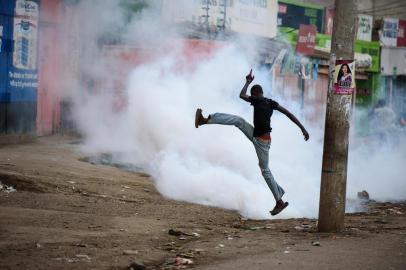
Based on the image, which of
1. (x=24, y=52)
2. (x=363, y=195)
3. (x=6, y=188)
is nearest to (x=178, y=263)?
(x=6, y=188)

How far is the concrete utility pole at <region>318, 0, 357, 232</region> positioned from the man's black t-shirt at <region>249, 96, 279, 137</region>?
3.66 ft

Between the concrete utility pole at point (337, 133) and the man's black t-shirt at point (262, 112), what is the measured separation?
3.66 ft

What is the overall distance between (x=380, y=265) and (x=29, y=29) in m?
10.6

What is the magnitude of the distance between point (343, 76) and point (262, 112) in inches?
51.7

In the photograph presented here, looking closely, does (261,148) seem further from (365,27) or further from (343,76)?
(365,27)

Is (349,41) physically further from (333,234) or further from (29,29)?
(29,29)

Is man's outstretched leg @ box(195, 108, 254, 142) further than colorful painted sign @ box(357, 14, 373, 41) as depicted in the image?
No

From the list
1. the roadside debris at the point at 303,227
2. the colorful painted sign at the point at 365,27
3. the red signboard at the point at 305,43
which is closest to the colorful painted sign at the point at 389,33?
the colorful painted sign at the point at 365,27

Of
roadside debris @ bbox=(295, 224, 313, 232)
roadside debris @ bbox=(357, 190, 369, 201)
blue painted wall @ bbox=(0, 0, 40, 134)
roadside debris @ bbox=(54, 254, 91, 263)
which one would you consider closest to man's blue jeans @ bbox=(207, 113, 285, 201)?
roadside debris @ bbox=(295, 224, 313, 232)

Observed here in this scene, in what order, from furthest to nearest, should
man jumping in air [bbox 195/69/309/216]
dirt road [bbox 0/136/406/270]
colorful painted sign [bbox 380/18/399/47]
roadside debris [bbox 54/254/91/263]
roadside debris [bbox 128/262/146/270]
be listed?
colorful painted sign [bbox 380/18/399/47] → man jumping in air [bbox 195/69/309/216] → dirt road [bbox 0/136/406/270] → roadside debris [bbox 54/254/91/263] → roadside debris [bbox 128/262/146/270]

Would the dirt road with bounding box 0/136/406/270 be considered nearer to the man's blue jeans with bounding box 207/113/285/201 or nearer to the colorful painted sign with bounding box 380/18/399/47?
the man's blue jeans with bounding box 207/113/285/201

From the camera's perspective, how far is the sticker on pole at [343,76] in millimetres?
7312

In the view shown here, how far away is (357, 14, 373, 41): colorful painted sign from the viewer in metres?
31.8

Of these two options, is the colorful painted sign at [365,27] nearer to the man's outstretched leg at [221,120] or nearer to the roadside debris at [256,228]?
the man's outstretched leg at [221,120]
